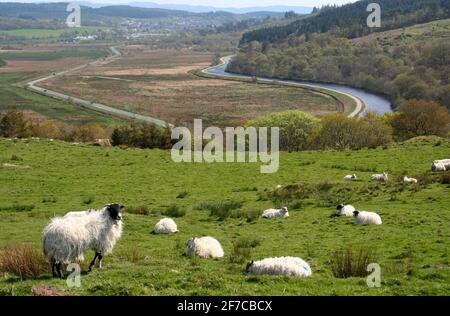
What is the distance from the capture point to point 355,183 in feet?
92.6

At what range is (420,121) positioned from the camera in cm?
6125

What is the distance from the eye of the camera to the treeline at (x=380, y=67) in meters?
109

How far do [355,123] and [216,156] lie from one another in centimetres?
2426

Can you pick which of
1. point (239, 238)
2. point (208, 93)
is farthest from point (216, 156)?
point (208, 93)

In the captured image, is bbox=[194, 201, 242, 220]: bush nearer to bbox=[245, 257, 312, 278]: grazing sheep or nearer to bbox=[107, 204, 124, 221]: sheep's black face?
bbox=[107, 204, 124, 221]: sheep's black face

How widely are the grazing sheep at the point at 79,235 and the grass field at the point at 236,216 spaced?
702 millimetres

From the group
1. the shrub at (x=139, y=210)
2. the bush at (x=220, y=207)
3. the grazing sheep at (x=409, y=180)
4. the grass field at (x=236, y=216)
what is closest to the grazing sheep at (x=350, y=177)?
the grass field at (x=236, y=216)

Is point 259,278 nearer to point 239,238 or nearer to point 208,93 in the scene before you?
point 239,238

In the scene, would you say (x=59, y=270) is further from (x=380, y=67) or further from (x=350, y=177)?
(x=380, y=67)

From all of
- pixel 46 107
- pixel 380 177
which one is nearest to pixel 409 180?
pixel 380 177

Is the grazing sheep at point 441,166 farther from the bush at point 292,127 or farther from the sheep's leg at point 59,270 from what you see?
the bush at point 292,127
